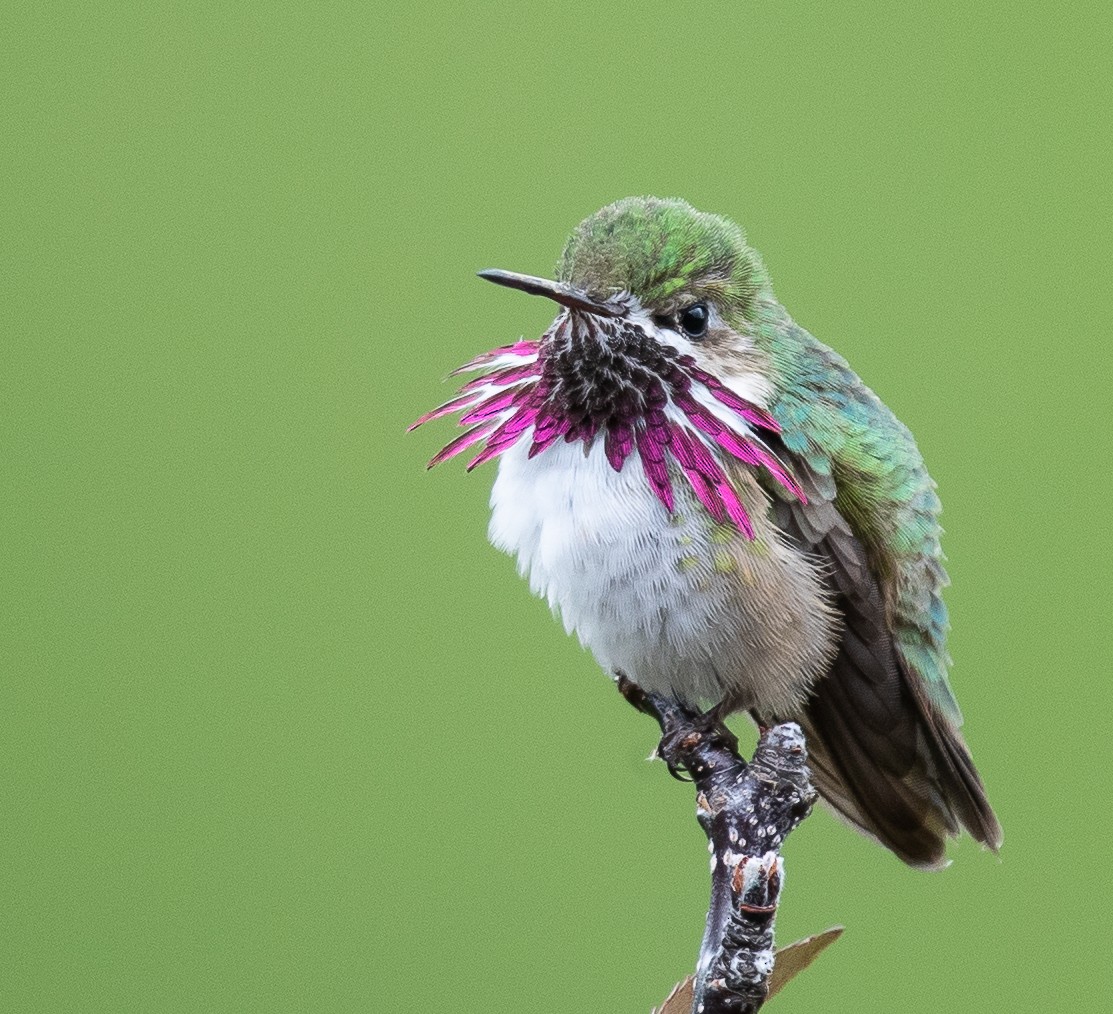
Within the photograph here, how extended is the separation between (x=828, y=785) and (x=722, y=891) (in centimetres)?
78

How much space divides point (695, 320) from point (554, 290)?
29cm

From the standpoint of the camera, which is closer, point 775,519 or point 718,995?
point 718,995

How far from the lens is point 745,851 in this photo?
162 cm

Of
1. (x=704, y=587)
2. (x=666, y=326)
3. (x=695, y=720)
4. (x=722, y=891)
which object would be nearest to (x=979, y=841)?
(x=695, y=720)

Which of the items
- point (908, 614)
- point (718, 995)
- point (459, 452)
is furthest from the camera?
point (908, 614)

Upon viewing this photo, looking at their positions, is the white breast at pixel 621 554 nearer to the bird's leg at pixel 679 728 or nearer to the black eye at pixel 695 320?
the bird's leg at pixel 679 728

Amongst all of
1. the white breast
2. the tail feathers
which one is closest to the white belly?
the white breast

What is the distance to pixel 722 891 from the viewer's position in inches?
64.2

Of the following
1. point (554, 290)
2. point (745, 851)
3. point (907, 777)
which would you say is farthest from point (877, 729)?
point (554, 290)

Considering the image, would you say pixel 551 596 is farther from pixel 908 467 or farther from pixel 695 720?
pixel 908 467

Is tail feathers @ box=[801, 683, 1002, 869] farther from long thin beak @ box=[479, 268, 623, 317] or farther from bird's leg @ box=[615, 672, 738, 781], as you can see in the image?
long thin beak @ box=[479, 268, 623, 317]

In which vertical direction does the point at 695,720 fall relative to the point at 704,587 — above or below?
below

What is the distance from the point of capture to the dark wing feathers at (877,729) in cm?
212

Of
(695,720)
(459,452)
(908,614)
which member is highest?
(459,452)
